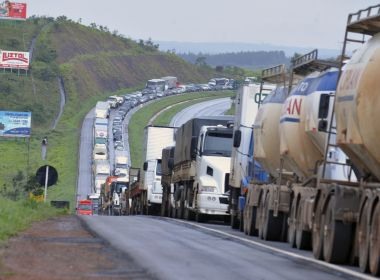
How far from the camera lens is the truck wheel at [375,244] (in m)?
18.0

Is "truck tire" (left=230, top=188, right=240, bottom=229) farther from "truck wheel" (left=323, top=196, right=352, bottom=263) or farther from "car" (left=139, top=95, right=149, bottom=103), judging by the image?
"car" (left=139, top=95, right=149, bottom=103)

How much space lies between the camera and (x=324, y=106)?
2323 centimetres

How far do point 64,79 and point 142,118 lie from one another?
21.2m

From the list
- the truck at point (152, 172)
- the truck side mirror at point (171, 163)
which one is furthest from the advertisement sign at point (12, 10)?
the truck side mirror at point (171, 163)

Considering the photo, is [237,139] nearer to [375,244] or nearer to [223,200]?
[223,200]

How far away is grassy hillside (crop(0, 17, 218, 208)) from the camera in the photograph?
115 meters

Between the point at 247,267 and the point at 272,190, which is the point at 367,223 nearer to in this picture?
the point at 247,267

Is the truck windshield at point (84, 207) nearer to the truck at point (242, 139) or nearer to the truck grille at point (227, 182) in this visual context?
the truck grille at point (227, 182)

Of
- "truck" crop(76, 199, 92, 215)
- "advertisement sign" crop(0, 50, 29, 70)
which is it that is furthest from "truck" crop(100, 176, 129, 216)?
"advertisement sign" crop(0, 50, 29, 70)

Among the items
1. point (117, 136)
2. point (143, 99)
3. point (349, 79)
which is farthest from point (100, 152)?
point (349, 79)

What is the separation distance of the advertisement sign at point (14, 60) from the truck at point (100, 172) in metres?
41.7

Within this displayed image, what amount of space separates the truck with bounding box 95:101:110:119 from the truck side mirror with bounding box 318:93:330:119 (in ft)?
371

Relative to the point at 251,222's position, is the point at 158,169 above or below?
above

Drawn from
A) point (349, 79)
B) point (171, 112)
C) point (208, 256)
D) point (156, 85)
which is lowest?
point (208, 256)
